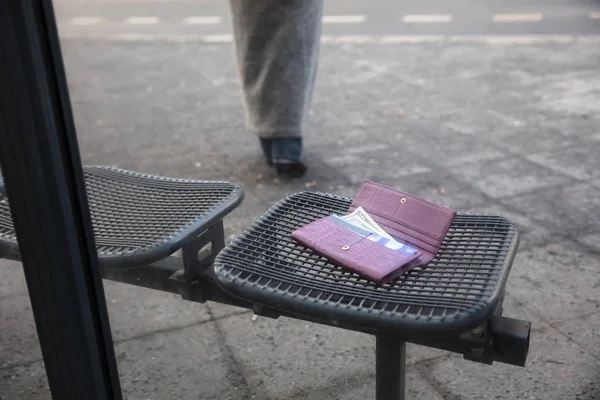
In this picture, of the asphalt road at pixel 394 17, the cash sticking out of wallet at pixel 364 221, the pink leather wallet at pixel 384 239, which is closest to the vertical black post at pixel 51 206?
the pink leather wallet at pixel 384 239

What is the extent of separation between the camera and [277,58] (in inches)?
125

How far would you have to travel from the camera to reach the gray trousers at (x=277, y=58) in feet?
10.2

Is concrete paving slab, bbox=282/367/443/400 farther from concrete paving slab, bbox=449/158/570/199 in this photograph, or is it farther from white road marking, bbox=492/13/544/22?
white road marking, bbox=492/13/544/22

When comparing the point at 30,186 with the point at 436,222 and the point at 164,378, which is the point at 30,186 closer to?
the point at 436,222

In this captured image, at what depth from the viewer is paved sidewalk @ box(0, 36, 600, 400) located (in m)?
2.08

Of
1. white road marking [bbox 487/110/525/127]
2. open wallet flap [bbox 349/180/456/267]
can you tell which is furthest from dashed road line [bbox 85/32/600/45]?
open wallet flap [bbox 349/180/456/267]

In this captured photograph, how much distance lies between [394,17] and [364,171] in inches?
188

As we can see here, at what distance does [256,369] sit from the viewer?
2.13m

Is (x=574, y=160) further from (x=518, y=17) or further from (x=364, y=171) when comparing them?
(x=518, y=17)

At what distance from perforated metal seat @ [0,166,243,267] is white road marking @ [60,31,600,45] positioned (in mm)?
4764

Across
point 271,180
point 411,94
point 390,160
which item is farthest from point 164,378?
point 411,94

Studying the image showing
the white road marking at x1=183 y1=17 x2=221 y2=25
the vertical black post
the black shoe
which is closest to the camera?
the vertical black post

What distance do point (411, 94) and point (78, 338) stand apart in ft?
12.7

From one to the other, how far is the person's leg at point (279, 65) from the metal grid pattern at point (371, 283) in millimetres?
1661
